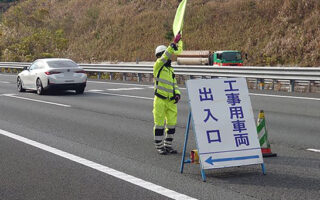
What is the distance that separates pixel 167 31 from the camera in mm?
49500

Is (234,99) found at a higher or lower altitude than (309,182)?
higher

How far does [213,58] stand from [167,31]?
62.7ft

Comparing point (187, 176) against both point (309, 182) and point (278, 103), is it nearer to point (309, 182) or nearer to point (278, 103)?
point (309, 182)

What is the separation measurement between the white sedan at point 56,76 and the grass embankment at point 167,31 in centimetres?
1977

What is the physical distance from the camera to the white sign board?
21.3 feet

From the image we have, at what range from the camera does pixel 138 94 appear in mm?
18969

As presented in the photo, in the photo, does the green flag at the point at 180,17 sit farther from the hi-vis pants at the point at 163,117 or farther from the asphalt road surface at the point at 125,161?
the asphalt road surface at the point at 125,161

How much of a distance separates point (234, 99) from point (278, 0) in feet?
130

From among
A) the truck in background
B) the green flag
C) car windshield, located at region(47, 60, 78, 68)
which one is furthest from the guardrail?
the green flag

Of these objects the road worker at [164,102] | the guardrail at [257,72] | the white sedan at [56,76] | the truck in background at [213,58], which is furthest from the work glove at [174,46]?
the truck in background at [213,58]

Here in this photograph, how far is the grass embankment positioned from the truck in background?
3191mm

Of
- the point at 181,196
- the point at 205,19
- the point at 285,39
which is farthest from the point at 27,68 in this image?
the point at 205,19

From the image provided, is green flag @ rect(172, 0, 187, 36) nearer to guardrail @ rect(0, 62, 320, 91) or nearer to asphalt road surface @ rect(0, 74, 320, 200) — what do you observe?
asphalt road surface @ rect(0, 74, 320, 200)

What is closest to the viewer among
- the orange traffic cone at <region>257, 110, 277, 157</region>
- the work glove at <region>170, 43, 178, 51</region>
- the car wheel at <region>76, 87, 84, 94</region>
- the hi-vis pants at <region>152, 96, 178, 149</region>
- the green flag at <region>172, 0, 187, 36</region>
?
the green flag at <region>172, 0, 187, 36</region>
